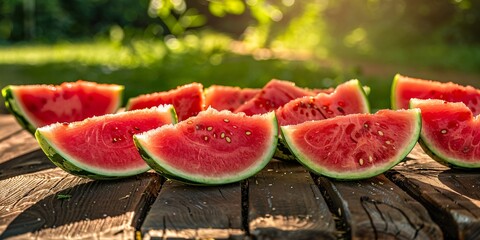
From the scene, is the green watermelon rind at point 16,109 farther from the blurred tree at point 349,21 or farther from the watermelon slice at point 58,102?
Answer: the blurred tree at point 349,21

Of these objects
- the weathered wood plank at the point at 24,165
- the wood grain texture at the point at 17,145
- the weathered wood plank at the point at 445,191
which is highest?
the weathered wood plank at the point at 445,191

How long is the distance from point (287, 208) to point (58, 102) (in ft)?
6.76

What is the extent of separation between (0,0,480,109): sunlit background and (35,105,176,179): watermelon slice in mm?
2278

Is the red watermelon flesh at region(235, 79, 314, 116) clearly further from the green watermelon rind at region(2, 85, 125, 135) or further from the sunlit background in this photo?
the sunlit background

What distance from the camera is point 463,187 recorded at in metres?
2.27

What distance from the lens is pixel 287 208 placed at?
193 centimetres

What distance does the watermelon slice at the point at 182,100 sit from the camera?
124 inches

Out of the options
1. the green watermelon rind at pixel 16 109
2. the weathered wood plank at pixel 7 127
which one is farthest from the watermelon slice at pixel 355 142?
the weathered wood plank at pixel 7 127

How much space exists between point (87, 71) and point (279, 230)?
8.28 meters

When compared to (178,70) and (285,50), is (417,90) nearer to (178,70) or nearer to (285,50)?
(178,70)

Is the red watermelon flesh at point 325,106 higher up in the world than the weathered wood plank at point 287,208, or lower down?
higher up

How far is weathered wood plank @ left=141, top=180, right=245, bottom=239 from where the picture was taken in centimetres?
173

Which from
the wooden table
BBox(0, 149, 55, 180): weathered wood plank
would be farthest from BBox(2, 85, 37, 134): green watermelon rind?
the wooden table

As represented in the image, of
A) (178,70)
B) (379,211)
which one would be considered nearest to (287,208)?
(379,211)
